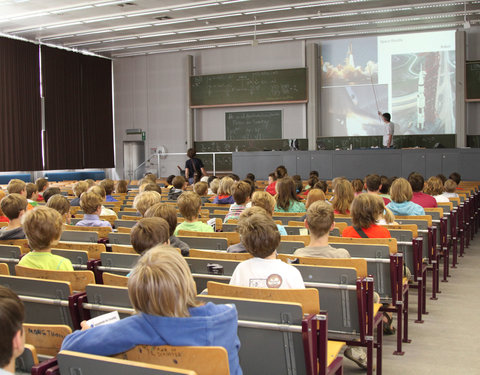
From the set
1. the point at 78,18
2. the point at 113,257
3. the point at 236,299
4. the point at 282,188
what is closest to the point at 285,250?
the point at 113,257

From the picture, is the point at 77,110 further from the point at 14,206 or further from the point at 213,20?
the point at 14,206

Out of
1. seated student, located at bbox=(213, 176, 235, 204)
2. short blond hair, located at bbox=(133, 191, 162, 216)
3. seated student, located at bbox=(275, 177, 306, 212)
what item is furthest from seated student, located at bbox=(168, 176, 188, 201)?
short blond hair, located at bbox=(133, 191, 162, 216)

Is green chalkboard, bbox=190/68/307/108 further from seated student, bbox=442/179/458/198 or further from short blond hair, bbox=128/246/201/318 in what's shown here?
short blond hair, bbox=128/246/201/318

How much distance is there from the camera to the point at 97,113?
60.3 feet

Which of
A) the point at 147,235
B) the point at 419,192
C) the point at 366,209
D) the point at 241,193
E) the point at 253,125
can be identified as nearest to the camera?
the point at 147,235

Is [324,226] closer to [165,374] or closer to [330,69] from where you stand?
[165,374]

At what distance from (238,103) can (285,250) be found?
13210 millimetres

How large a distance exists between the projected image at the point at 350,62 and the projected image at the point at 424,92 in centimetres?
67

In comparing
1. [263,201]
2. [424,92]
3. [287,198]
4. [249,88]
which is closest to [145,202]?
[263,201]

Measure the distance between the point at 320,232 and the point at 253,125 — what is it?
13625 millimetres

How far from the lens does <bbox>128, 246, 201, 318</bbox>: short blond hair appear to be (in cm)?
168

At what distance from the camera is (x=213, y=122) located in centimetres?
1759

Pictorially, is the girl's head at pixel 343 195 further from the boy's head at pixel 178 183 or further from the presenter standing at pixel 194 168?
the presenter standing at pixel 194 168

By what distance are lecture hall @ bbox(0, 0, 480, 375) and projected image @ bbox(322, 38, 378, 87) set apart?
5 centimetres
